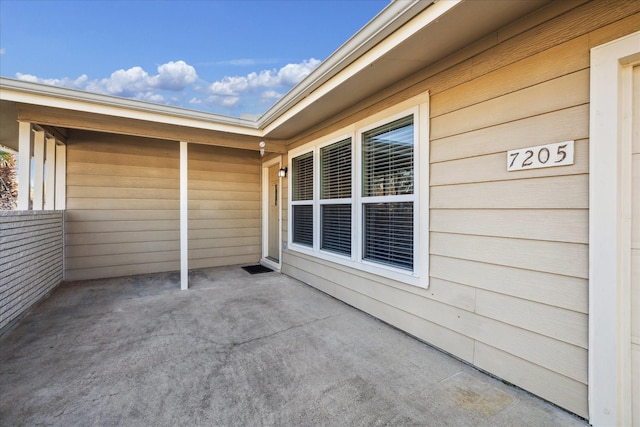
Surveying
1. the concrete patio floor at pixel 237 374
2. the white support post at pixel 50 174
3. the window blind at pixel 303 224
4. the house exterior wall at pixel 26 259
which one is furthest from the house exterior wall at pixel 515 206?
the white support post at pixel 50 174

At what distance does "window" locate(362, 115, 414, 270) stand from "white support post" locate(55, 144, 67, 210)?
504 centimetres

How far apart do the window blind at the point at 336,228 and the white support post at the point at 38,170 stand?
3.99 meters

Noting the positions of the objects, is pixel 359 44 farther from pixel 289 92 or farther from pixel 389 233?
pixel 389 233

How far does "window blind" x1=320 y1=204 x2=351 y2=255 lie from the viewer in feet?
11.8

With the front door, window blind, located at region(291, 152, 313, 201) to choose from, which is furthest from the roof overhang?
the front door

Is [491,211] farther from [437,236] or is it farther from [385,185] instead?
[385,185]

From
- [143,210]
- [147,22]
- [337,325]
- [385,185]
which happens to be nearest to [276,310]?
[337,325]

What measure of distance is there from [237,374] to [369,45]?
2.78 metres

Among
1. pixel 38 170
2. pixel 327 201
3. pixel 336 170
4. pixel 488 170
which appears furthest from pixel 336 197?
pixel 38 170

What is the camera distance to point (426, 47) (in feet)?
7.00

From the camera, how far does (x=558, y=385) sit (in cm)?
165

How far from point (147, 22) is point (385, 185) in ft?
28.7

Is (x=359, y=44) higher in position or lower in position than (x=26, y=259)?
higher

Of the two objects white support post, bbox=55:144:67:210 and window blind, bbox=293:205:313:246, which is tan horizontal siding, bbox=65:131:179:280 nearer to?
white support post, bbox=55:144:67:210
